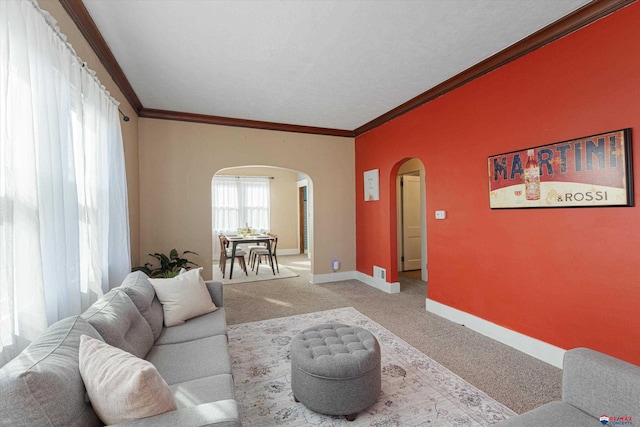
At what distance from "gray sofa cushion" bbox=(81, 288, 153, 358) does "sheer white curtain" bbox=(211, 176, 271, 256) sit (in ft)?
21.9

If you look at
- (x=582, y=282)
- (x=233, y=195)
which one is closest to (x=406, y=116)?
(x=582, y=282)

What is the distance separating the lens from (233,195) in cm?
872

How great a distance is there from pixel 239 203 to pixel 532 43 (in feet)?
25.0

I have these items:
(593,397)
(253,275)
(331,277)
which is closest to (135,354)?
(593,397)

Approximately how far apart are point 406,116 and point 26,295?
14.2ft

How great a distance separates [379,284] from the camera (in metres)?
4.97

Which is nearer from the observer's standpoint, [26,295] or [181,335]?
[26,295]

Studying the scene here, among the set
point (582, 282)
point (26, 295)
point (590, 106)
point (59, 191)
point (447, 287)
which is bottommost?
point (447, 287)

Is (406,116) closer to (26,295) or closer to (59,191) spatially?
(59,191)

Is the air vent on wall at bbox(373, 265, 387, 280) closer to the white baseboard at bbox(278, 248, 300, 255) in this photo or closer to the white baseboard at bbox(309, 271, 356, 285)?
the white baseboard at bbox(309, 271, 356, 285)

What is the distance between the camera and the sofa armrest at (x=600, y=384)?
1230 millimetres

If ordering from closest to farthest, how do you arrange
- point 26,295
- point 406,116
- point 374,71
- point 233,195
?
1. point 26,295
2. point 374,71
3. point 406,116
4. point 233,195

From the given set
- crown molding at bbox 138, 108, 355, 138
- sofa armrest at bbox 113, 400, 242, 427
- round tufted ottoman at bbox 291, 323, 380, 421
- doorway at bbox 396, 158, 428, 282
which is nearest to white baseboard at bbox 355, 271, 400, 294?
doorway at bbox 396, 158, 428, 282

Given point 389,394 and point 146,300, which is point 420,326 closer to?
point 389,394
